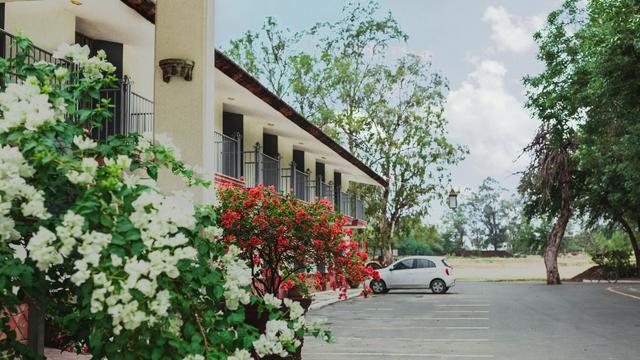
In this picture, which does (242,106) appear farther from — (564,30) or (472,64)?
(472,64)

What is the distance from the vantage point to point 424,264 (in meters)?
31.1

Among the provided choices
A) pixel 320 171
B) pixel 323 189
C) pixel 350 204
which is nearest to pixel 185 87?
pixel 323 189

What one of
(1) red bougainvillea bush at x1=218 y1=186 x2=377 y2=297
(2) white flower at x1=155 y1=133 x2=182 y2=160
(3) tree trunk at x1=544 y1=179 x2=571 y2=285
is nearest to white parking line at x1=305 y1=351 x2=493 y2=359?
(1) red bougainvillea bush at x1=218 y1=186 x2=377 y2=297

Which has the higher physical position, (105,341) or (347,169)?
(347,169)

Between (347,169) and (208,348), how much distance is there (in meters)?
32.6

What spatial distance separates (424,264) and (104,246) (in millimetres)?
28816

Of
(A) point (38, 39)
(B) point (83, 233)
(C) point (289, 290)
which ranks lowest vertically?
(C) point (289, 290)

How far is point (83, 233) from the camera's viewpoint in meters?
3.11

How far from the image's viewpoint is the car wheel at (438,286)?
3056 cm

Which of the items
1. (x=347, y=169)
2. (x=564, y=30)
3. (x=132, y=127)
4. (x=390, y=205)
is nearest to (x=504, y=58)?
(x=390, y=205)

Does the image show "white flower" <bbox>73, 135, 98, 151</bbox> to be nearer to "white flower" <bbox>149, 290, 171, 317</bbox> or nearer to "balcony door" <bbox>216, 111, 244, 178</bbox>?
"white flower" <bbox>149, 290, 171, 317</bbox>

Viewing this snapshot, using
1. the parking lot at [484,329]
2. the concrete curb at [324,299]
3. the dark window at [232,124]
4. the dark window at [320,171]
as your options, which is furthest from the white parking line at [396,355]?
the dark window at [320,171]

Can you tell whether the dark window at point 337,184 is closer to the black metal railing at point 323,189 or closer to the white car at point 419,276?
the black metal railing at point 323,189

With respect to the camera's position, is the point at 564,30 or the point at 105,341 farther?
the point at 564,30
